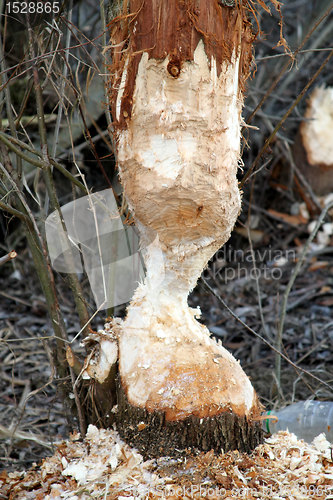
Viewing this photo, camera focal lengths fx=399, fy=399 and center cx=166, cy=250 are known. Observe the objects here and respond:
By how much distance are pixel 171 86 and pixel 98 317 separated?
1915 millimetres

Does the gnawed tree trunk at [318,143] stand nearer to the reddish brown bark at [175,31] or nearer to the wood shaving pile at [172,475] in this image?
the reddish brown bark at [175,31]

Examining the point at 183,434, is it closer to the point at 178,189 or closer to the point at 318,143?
the point at 178,189

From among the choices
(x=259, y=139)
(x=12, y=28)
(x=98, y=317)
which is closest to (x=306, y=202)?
(x=259, y=139)

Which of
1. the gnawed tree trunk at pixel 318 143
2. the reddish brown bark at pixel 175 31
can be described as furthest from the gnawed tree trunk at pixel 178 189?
the gnawed tree trunk at pixel 318 143

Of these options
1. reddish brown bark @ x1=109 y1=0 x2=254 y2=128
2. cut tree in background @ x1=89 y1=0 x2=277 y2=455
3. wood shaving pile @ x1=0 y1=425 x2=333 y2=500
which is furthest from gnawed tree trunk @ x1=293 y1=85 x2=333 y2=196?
wood shaving pile @ x1=0 y1=425 x2=333 y2=500

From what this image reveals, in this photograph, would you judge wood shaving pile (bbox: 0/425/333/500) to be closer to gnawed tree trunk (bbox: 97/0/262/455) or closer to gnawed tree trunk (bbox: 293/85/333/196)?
gnawed tree trunk (bbox: 97/0/262/455)

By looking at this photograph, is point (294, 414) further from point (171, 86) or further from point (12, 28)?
point (12, 28)

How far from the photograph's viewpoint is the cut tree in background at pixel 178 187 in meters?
0.99

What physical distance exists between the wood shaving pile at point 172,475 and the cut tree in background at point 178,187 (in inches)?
1.9

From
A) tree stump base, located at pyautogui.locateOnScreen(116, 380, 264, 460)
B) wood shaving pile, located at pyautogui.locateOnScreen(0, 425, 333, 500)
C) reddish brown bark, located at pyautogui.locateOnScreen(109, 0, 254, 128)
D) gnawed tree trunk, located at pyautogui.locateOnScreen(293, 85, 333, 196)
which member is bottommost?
wood shaving pile, located at pyautogui.locateOnScreen(0, 425, 333, 500)

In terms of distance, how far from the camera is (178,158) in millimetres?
1013

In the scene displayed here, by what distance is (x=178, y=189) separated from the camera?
102 cm

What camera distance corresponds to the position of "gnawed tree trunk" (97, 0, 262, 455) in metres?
0.99

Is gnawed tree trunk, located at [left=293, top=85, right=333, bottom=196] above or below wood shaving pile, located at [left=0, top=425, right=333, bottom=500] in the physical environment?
above
